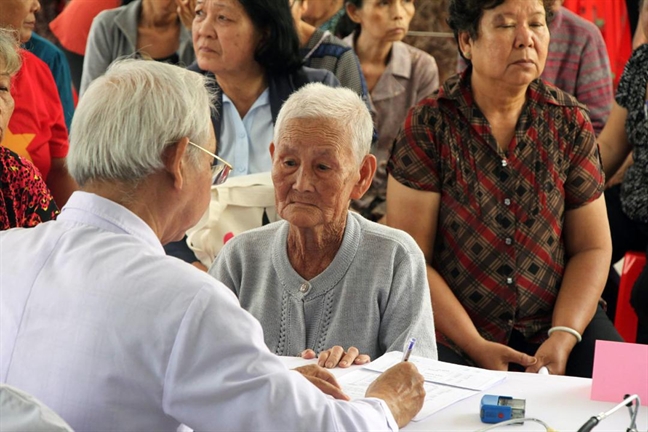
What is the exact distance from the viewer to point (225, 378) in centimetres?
132

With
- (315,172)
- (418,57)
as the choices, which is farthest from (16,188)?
(418,57)

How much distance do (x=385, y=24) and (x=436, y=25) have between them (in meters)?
1.13

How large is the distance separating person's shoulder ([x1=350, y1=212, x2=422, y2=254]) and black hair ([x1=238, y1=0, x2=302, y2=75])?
1278mm

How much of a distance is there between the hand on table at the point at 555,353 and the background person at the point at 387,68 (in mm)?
1475

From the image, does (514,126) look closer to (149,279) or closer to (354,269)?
(354,269)

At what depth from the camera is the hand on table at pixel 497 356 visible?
2.64m

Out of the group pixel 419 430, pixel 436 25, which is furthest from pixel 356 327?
pixel 436 25

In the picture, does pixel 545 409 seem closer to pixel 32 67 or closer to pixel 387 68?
pixel 32 67

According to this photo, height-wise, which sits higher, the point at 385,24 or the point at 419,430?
the point at 385,24

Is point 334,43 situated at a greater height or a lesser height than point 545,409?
greater

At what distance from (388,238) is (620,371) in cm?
76

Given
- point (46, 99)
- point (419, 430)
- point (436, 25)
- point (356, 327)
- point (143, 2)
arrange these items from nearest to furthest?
1. point (419, 430)
2. point (356, 327)
3. point (46, 99)
4. point (143, 2)
5. point (436, 25)

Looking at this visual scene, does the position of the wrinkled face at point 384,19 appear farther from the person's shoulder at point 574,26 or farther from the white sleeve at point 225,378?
the white sleeve at point 225,378

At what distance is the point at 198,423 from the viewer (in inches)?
52.7
